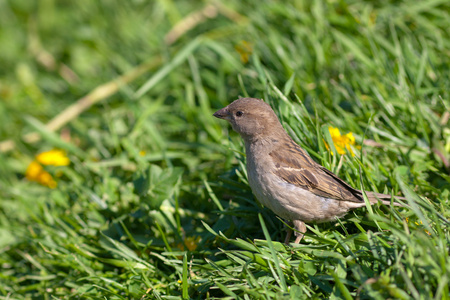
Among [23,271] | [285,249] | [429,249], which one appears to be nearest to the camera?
[429,249]

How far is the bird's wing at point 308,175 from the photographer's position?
326 centimetres

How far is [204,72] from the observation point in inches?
228

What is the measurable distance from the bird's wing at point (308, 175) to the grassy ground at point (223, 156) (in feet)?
0.53

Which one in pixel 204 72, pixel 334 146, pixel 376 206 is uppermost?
pixel 204 72

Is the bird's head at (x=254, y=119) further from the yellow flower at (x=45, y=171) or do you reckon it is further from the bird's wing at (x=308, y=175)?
the yellow flower at (x=45, y=171)

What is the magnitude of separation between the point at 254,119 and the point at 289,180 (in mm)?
588

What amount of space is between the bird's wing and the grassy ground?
0.53 ft

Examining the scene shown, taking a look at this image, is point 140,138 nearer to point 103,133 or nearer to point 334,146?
point 103,133

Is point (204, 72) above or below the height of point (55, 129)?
above

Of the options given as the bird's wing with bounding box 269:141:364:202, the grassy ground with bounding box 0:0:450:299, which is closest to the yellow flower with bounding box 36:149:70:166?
the grassy ground with bounding box 0:0:450:299

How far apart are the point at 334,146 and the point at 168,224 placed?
4.87ft

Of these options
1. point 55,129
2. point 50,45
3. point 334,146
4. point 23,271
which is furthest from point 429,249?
point 50,45

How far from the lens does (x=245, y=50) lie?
559 centimetres

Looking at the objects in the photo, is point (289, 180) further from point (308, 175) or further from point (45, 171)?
point (45, 171)
